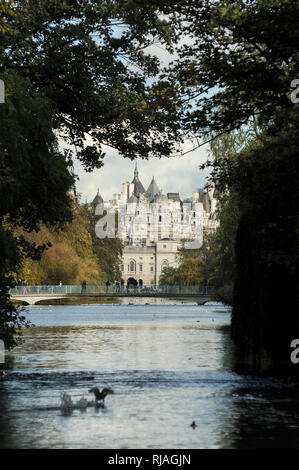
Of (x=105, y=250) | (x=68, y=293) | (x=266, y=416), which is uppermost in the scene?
(x=105, y=250)

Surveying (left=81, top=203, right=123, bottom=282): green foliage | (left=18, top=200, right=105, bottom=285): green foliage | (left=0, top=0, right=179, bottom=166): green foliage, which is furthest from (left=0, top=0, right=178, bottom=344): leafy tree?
(left=81, top=203, right=123, bottom=282): green foliage

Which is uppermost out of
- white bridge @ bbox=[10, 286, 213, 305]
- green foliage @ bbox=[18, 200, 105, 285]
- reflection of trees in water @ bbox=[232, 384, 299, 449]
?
green foliage @ bbox=[18, 200, 105, 285]

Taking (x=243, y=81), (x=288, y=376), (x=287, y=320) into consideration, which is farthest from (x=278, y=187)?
(x=288, y=376)

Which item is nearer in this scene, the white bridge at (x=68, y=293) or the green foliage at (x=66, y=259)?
the green foliage at (x=66, y=259)

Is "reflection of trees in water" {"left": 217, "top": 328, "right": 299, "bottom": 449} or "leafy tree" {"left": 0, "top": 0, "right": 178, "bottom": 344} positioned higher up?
"leafy tree" {"left": 0, "top": 0, "right": 178, "bottom": 344}

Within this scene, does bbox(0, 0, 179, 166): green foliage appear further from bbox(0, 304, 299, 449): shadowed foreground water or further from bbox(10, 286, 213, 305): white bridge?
bbox(10, 286, 213, 305): white bridge

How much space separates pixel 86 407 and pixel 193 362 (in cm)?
1021

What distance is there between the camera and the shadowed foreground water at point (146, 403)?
12.4 m

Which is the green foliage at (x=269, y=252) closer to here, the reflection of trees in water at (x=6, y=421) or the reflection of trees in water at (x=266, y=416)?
the reflection of trees in water at (x=266, y=416)

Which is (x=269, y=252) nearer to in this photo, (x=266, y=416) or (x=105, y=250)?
(x=266, y=416)

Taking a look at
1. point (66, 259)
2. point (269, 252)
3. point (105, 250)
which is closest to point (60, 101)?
point (269, 252)

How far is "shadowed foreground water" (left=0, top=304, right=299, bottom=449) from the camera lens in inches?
486

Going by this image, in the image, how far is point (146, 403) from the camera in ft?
52.8

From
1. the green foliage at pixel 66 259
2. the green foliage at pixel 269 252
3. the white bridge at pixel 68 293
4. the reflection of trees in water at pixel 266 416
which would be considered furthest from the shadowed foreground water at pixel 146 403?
the white bridge at pixel 68 293
